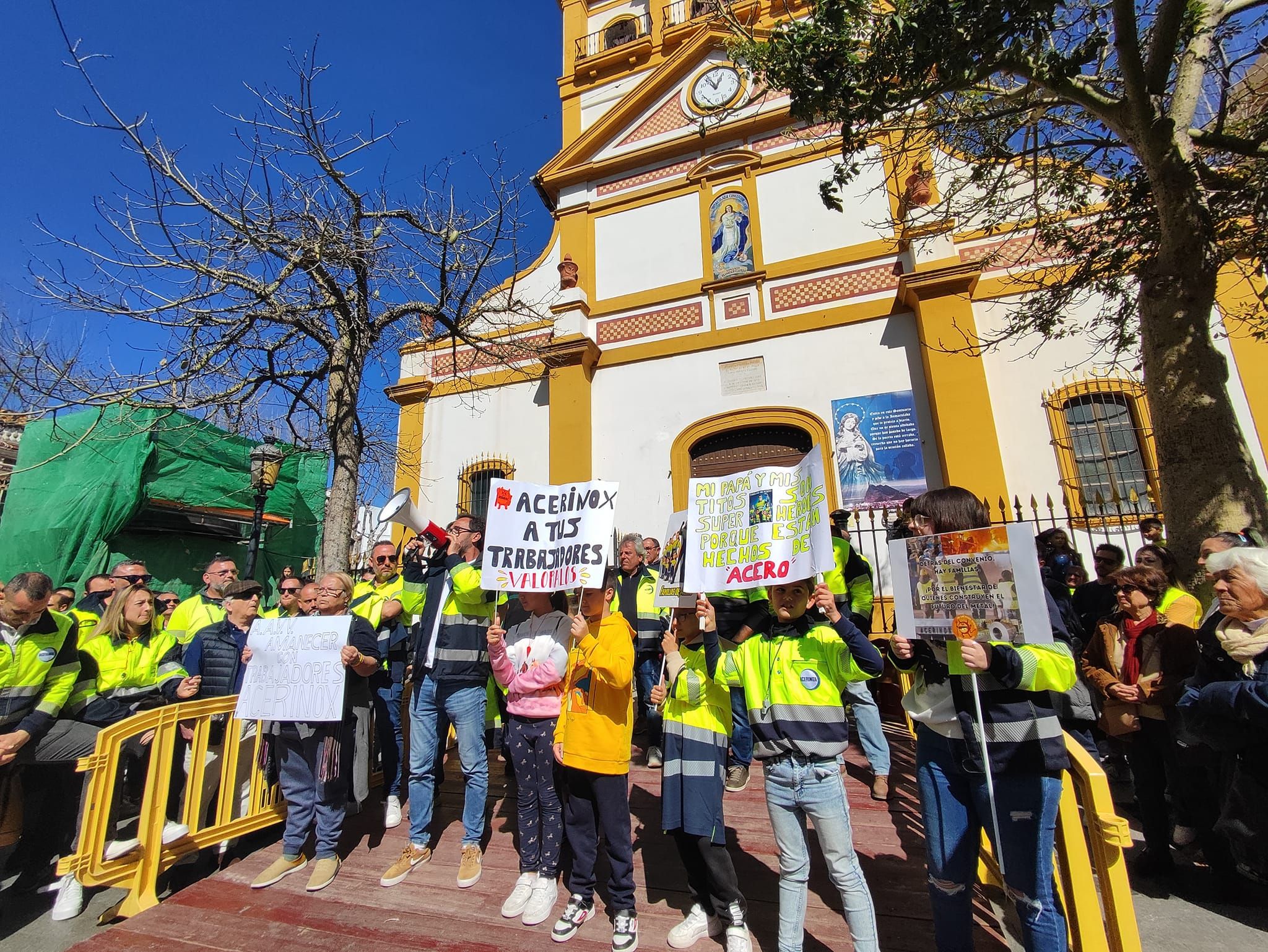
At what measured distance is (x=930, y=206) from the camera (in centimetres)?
1009

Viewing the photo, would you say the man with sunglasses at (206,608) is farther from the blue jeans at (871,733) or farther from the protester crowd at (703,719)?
the blue jeans at (871,733)

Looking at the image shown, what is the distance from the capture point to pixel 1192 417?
4762 millimetres

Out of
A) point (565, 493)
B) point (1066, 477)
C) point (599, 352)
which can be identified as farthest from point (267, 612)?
point (1066, 477)

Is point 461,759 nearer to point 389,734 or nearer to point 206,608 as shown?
point 389,734

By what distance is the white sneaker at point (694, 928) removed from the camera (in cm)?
296

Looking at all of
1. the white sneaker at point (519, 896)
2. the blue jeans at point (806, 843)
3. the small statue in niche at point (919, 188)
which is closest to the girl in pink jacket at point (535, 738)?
the white sneaker at point (519, 896)

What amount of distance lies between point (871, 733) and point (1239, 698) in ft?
7.47

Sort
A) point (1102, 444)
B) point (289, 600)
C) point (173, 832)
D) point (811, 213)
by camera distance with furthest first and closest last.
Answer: point (811, 213) → point (1102, 444) → point (289, 600) → point (173, 832)

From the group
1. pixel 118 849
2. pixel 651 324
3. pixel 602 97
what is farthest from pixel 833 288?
pixel 118 849

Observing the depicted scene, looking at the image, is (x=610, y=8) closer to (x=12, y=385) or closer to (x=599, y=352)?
(x=599, y=352)

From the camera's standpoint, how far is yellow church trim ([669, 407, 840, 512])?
9.99 meters

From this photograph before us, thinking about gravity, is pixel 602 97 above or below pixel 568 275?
above

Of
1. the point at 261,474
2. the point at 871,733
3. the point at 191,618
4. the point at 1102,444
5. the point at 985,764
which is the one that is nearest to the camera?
the point at 985,764

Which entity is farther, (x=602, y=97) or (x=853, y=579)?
(x=602, y=97)
